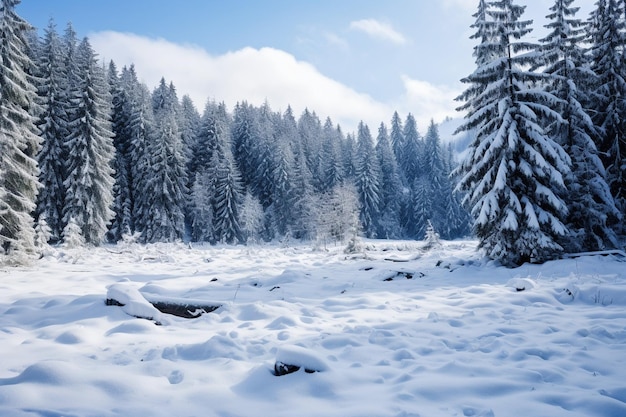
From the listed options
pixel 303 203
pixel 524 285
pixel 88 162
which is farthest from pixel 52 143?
pixel 524 285

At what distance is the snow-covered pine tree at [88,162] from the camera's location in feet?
92.5

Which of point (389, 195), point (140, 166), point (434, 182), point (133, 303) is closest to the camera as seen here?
point (133, 303)

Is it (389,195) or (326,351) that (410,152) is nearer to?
(389,195)

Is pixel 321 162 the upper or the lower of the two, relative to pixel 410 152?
lower

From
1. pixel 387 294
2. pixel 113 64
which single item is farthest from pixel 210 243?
pixel 387 294

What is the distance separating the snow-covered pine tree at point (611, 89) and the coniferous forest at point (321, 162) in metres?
0.06

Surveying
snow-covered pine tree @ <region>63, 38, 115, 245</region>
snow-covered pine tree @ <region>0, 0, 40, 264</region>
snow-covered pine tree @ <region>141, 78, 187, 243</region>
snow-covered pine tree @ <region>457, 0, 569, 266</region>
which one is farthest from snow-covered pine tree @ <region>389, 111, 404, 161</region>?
snow-covered pine tree @ <region>0, 0, 40, 264</region>

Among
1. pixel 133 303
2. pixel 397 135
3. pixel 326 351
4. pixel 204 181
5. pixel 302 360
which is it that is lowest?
pixel 326 351

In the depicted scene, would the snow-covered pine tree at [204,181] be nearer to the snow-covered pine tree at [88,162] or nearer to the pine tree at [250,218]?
the pine tree at [250,218]

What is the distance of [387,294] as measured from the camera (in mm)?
9453

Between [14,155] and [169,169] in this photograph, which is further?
[169,169]

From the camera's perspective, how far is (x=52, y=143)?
2995cm

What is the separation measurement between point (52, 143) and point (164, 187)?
36.4 ft

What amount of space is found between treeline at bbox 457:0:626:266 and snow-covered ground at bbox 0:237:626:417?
362 centimetres
